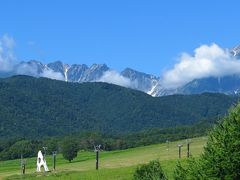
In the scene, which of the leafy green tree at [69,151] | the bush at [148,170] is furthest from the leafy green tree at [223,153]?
the leafy green tree at [69,151]

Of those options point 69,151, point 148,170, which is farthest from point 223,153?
point 69,151

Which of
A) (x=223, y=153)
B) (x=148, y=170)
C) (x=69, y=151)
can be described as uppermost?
(x=223, y=153)

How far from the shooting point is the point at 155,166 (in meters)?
49.9

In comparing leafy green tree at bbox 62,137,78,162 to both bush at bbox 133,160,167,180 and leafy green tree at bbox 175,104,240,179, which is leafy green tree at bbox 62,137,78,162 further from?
leafy green tree at bbox 175,104,240,179

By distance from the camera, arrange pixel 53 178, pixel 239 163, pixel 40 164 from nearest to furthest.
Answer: pixel 239 163, pixel 53 178, pixel 40 164

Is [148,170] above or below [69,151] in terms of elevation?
below

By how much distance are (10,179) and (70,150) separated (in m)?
76.3

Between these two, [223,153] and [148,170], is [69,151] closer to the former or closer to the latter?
[148,170]

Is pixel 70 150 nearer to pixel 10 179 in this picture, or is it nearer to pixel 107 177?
pixel 10 179

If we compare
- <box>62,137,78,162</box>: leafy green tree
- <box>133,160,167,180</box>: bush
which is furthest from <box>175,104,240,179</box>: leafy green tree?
<box>62,137,78,162</box>: leafy green tree

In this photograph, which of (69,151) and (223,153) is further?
(69,151)

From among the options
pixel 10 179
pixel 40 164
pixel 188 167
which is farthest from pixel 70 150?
pixel 188 167

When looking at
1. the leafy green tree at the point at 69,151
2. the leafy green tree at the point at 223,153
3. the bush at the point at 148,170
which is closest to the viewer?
the leafy green tree at the point at 223,153

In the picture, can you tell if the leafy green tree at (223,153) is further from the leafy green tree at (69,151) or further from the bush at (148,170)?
the leafy green tree at (69,151)
